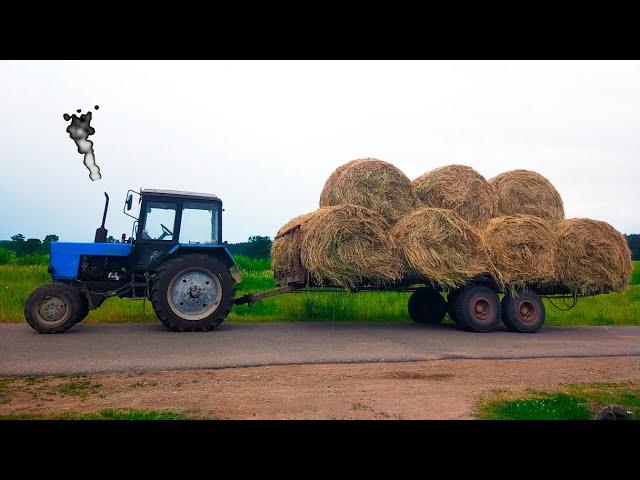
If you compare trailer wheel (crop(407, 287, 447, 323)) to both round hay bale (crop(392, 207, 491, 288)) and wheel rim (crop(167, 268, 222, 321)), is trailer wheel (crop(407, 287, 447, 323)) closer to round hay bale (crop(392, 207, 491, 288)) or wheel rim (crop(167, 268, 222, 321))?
round hay bale (crop(392, 207, 491, 288))

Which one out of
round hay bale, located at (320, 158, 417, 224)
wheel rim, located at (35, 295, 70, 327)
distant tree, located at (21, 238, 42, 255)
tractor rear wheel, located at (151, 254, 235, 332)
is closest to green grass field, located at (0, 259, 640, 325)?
wheel rim, located at (35, 295, 70, 327)

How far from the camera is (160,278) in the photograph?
349 inches

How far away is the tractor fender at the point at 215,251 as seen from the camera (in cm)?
943

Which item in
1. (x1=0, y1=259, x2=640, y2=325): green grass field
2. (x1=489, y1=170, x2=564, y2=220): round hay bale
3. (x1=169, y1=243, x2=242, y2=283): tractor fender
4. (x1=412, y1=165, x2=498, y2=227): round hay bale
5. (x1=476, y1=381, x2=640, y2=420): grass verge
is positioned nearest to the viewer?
(x1=476, y1=381, x2=640, y2=420): grass verge

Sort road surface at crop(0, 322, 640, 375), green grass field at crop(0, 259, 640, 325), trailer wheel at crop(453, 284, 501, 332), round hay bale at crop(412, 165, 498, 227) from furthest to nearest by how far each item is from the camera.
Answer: green grass field at crop(0, 259, 640, 325), round hay bale at crop(412, 165, 498, 227), trailer wheel at crop(453, 284, 501, 332), road surface at crop(0, 322, 640, 375)

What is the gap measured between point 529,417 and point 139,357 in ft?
14.6

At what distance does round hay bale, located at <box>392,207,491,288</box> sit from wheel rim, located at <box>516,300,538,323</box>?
117 cm

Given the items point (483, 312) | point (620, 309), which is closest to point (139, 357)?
point (483, 312)

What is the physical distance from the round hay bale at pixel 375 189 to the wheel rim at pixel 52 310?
4.93m

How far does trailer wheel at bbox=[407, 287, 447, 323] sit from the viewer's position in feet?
38.8

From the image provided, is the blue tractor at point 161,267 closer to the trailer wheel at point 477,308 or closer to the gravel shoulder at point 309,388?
the gravel shoulder at point 309,388

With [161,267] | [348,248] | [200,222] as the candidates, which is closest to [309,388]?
[348,248]

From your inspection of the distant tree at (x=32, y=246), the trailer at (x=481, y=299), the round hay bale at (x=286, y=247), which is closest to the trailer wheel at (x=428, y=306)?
the trailer at (x=481, y=299)
